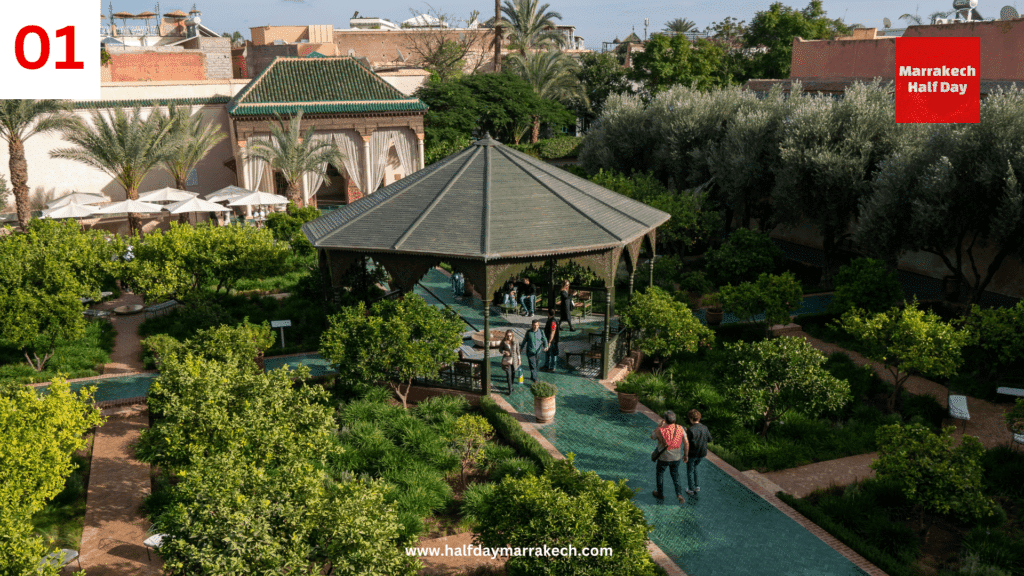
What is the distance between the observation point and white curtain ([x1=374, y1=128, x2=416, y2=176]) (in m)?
37.3

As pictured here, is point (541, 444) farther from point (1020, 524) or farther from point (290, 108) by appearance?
point (290, 108)

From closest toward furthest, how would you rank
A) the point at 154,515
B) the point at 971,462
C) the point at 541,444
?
1. the point at 971,462
2. the point at 154,515
3. the point at 541,444

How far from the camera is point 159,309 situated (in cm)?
2020

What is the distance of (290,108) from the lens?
111 ft

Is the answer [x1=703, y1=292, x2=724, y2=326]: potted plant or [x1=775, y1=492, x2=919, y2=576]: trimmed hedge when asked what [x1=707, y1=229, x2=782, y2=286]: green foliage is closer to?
[x1=703, y1=292, x2=724, y2=326]: potted plant

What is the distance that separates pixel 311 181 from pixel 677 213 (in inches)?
749

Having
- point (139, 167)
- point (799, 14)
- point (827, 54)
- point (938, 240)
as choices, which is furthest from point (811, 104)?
point (799, 14)

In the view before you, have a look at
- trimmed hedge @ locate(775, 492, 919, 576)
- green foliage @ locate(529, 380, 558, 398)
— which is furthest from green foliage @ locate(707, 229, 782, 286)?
trimmed hedge @ locate(775, 492, 919, 576)

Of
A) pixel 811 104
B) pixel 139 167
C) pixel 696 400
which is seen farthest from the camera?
pixel 139 167

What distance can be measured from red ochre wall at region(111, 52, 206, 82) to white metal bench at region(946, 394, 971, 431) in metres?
39.9

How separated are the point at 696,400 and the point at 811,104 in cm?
1310

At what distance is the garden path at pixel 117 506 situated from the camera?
31.8ft

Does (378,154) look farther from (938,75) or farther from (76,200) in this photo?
(938,75)

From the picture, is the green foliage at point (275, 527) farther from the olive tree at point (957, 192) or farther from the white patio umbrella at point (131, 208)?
the white patio umbrella at point (131, 208)
